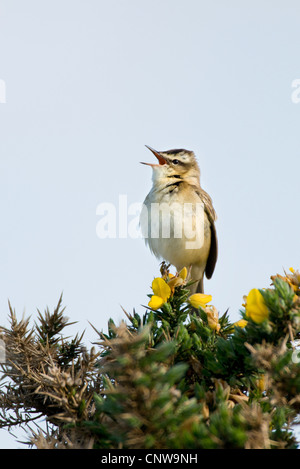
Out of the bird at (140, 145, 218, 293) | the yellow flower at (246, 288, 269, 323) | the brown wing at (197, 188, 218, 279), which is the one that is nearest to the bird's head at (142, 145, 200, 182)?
the bird at (140, 145, 218, 293)

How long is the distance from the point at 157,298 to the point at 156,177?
13.8ft

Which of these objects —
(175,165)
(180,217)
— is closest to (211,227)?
(180,217)

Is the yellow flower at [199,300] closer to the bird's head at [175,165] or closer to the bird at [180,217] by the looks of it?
the bird at [180,217]

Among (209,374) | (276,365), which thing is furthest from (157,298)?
(276,365)

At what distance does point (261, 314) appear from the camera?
1601 millimetres

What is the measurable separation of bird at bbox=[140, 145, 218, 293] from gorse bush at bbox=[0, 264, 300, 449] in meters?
3.35

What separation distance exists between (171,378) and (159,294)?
1.05 metres

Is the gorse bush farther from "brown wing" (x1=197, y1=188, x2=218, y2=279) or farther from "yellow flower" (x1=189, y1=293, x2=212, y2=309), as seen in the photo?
"brown wing" (x1=197, y1=188, x2=218, y2=279)

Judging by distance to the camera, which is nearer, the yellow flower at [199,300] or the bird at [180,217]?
the yellow flower at [199,300]

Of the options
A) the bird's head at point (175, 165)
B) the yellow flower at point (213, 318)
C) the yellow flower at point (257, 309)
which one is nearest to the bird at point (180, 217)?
the bird's head at point (175, 165)

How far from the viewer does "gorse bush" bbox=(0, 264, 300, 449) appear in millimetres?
1245

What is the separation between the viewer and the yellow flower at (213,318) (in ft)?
Result: 7.12

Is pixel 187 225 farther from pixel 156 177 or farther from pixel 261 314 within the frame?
pixel 261 314

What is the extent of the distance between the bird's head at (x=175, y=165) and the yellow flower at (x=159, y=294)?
411cm
